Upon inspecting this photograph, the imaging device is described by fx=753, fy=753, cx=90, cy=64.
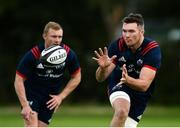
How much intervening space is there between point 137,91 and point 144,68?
60 cm

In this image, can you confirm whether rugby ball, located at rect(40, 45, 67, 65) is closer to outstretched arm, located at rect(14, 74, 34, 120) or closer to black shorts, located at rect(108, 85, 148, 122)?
outstretched arm, located at rect(14, 74, 34, 120)

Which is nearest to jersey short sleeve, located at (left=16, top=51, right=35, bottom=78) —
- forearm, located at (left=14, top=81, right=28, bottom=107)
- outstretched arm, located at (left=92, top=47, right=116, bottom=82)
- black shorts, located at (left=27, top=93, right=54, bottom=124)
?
forearm, located at (left=14, top=81, right=28, bottom=107)

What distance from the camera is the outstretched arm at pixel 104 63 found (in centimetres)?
1114

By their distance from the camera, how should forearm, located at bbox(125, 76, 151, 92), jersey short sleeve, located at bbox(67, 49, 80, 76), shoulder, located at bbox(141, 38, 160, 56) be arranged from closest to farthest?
forearm, located at bbox(125, 76, 151, 92) → shoulder, located at bbox(141, 38, 160, 56) → jersey short sleeve, located at bbox(67, 49, 80, 76)

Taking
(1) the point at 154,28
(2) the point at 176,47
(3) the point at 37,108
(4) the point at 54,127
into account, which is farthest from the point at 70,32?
(3) the point at 37,108

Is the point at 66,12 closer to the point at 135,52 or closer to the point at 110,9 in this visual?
the point at 110,9

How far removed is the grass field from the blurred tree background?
780 mm

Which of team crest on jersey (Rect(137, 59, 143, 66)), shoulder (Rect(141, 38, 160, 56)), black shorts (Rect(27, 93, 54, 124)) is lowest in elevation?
black shorts (Rect(27, 93, 54, 124))

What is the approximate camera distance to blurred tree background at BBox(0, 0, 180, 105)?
2994 cm

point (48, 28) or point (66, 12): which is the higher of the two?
point (48, 28)

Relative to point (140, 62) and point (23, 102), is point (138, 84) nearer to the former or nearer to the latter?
point (140, 62)

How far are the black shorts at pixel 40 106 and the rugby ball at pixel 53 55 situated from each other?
2.24ft

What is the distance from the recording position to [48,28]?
39.4 feet

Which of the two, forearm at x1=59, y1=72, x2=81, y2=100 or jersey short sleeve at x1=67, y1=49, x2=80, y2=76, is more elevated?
jersey short sleeve at x1=67, y1=49, x2=80, y2=76
